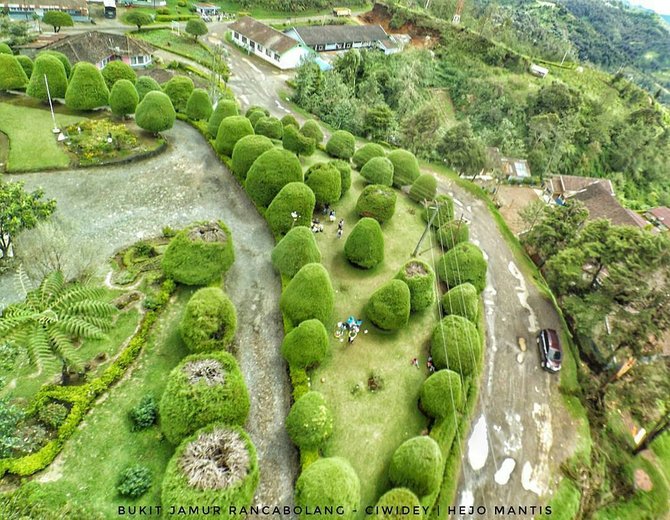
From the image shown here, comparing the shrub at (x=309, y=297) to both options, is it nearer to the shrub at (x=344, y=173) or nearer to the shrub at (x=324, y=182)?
the shrub at (x=324, y=182)

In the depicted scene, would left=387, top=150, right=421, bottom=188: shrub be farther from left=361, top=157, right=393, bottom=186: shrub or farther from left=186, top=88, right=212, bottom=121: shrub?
left=186, top=88, right=212, bottom=121: shrub

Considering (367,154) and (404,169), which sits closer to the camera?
(404,169)

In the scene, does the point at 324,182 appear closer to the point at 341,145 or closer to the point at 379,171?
the point at 379,171

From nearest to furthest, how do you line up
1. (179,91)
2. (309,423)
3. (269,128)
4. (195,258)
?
(309,423)
(195,258)
(269,128)
(179,91)

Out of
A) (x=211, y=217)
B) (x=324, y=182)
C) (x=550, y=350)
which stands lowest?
(x=211, y=217)

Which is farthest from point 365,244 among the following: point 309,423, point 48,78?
point 48,78
